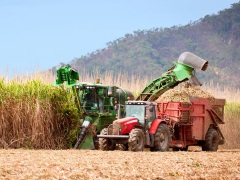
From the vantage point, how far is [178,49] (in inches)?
3979

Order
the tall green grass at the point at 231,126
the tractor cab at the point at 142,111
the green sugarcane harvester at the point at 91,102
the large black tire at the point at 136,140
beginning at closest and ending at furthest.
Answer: the large black tire at the point at 136,140, the tractor cab at the point at 142,111, the green sugarcane harvester at the point at 91,102, the tall green grass at the point at 231,126

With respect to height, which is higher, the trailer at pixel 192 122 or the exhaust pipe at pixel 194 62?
the exhaust pipe at pixel 194 62

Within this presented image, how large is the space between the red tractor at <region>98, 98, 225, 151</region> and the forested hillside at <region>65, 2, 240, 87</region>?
68.0 m

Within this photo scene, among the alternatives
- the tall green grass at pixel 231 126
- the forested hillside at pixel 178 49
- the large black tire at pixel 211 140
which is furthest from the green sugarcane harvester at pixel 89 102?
the forested hillside at pixel 178 49

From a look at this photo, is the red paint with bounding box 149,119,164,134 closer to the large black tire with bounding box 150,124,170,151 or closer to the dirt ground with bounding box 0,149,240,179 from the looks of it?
the large black tire with bounding box 150,124,170,151

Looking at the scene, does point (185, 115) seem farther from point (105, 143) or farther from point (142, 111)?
point (105, 143)

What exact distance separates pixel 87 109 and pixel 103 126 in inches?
30.6

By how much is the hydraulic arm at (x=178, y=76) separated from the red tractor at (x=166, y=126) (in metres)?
1.27

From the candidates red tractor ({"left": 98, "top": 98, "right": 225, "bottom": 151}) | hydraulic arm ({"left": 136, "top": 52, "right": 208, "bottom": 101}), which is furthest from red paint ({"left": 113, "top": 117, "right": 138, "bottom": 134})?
hydraulic arm ({"left": 136, "top": 52, "right": 208, "bottom": 101})

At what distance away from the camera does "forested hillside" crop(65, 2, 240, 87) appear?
9275 cm

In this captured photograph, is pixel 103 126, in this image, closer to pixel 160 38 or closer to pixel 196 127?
pixel 196 127

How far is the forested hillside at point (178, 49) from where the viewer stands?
9275cm

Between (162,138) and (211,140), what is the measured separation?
2711mm

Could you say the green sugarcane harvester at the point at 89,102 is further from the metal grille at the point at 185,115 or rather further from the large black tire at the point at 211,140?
the large black tire at the point at 211,140
